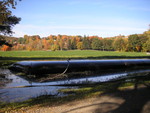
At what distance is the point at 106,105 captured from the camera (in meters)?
6.14

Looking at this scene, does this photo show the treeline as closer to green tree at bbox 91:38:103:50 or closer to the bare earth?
green tree at bbox 91:38:103:50

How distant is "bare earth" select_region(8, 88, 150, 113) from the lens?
5.62 m

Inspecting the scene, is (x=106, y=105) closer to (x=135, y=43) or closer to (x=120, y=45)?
(x=135, y=43)

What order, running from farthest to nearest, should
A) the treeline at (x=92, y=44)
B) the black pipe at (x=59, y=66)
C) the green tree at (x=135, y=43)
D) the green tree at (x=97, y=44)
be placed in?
the green tree at (x=97, y=44) < the treeline at (x=92, y=44) < the green tree at (x=135, y=43) < the black pipe at (x=59, y=66)

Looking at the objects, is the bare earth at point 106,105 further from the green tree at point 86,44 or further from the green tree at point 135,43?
the green tree at point 86,44

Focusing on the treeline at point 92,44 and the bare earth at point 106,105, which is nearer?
the bare earth at point 106,105

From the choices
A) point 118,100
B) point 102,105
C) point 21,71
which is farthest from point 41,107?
point 21,71

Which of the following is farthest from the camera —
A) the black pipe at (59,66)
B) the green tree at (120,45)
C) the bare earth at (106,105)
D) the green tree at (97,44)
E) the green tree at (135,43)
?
the green tree at (97,44)

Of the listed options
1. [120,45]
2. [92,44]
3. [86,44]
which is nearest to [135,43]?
[120,45]

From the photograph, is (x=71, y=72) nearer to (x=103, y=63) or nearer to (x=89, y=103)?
(x=103, y=63)

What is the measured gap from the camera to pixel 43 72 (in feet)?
48.5

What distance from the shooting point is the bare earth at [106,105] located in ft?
18.4

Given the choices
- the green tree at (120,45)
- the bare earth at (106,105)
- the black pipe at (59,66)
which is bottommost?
the bare earth at (106,105)

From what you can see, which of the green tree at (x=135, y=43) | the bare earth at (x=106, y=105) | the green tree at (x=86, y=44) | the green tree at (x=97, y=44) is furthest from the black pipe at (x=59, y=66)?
the green tree at (x=86, y=44)
